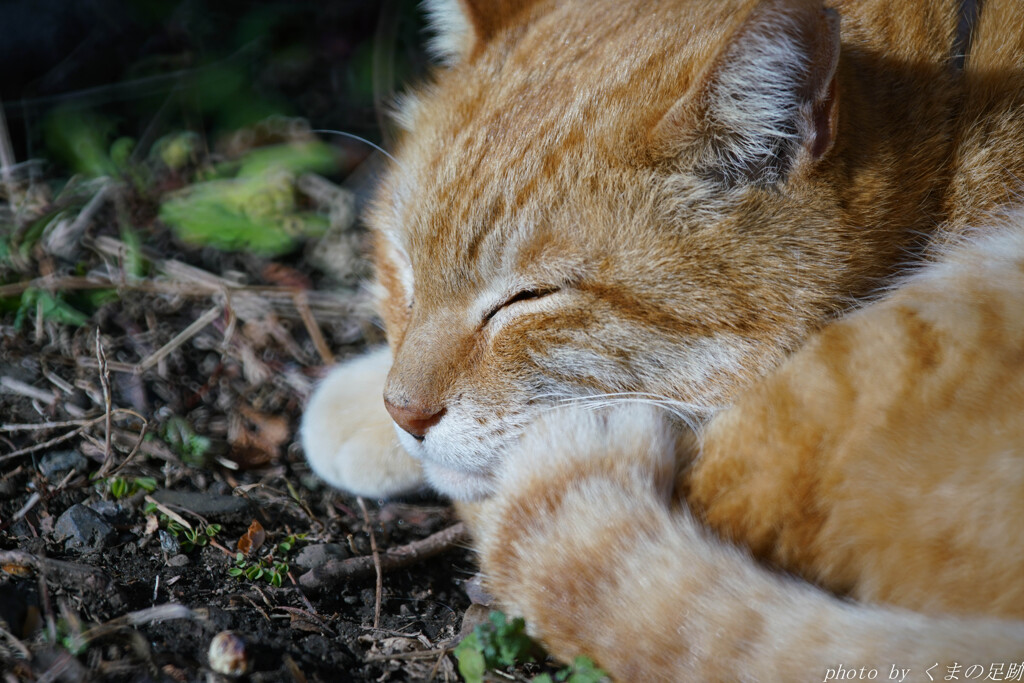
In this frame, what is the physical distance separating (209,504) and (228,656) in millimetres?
679

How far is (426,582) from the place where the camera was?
2188 millimetres

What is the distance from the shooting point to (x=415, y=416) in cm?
195

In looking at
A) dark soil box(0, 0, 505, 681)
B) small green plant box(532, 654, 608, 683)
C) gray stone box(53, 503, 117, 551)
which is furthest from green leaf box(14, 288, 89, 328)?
small green plant box(532, 654, 608, 683)

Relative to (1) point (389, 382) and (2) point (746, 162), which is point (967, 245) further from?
(1) point (389, 382)

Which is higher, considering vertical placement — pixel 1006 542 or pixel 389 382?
pixel 1006 542

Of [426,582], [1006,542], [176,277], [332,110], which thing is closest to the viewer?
[1006,542]

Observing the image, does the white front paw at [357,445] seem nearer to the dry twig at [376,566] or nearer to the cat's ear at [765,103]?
the dry twig at [376,566]

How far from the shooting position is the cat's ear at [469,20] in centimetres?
235

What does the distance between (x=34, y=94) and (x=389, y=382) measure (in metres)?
2.62

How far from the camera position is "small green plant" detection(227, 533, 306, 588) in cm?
206

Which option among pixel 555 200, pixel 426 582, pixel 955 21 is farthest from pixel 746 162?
pixel 426 582

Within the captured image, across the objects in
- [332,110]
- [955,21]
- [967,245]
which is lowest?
[332,110]

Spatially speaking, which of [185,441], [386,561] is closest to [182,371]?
[185,441]

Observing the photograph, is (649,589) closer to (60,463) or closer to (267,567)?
(267,567)
